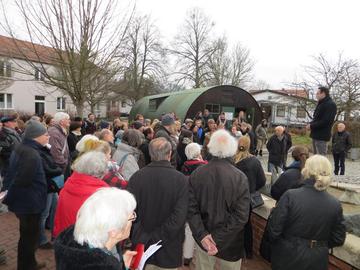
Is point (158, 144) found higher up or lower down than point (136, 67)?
lower down

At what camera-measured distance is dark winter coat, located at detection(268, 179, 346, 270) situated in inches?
118

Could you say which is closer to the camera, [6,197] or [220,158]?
[220,158]

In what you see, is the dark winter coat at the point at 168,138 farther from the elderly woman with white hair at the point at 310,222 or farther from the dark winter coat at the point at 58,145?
the elderly woman with white hair at the point at 310,222

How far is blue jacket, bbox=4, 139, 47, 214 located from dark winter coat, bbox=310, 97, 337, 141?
4566 mm

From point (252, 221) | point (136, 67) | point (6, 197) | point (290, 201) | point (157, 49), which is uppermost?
point (157, 49)

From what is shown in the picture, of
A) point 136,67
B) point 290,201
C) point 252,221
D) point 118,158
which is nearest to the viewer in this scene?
point 290,201

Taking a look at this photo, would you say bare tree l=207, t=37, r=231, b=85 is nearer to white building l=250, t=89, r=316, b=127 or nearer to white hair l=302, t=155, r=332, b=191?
white building l=250, t=89, r=316, b=127

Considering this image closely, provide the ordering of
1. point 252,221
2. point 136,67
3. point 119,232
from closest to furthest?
point 119,232, point 252,221, point 136,67

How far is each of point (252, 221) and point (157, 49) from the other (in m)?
40.6

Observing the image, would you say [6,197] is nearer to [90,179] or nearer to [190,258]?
[90,179]

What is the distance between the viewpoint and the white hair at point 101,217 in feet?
5.73

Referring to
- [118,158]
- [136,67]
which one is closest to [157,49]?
[136,67]

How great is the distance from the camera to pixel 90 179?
3064 mm

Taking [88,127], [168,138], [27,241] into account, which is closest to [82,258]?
[27,241]
